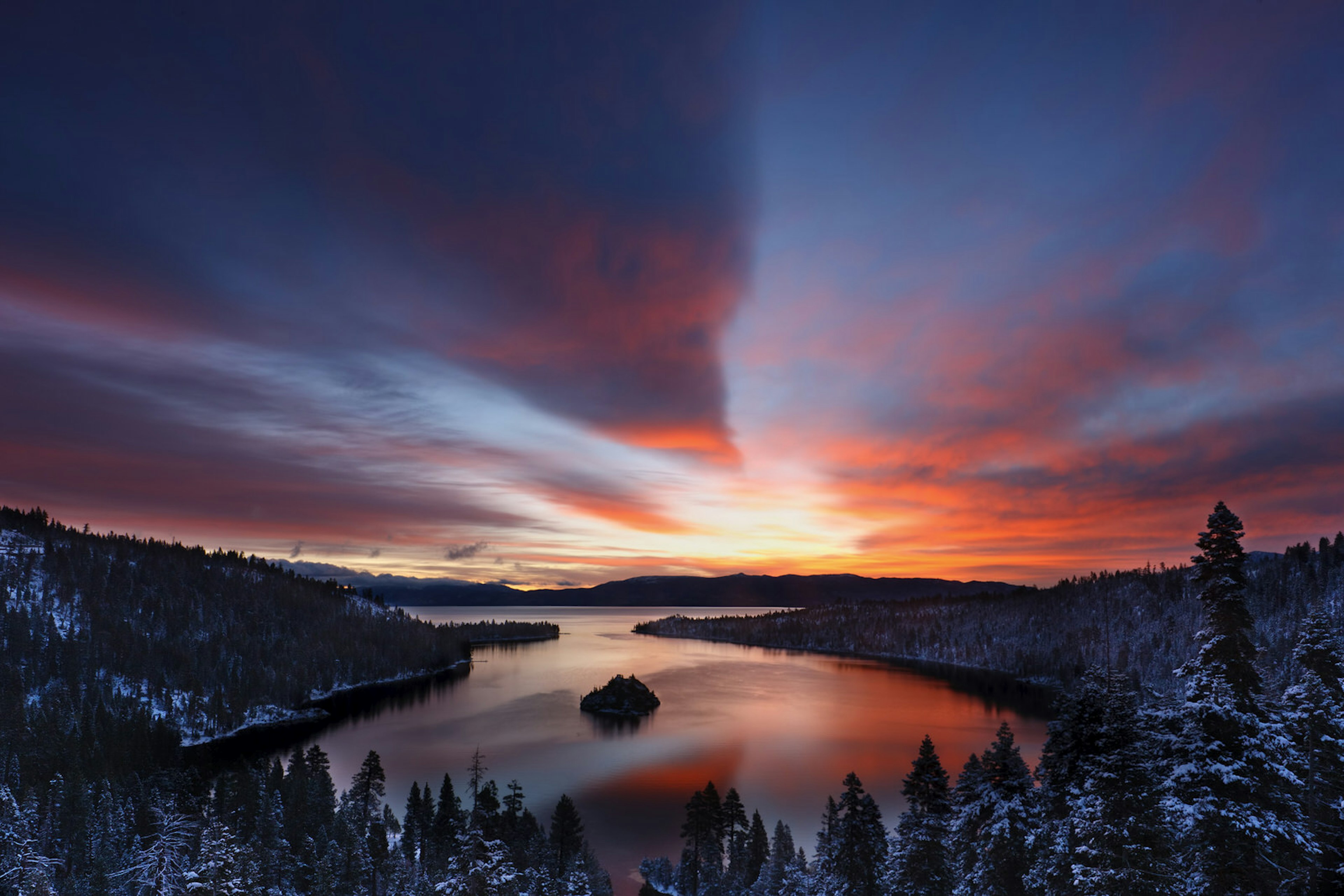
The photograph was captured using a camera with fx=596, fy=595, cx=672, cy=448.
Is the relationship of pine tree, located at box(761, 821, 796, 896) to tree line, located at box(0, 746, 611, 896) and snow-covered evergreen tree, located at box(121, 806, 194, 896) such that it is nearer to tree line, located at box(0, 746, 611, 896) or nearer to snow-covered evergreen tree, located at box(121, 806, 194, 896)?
tree line, located at box(0, 746, 611, 896)

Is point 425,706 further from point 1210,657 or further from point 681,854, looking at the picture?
point 1210,657

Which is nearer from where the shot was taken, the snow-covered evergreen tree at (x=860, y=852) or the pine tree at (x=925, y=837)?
the pine tree at (x=925, y=837)

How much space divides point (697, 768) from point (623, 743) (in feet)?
83.8

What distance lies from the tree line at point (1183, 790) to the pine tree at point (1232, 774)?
0.15ft

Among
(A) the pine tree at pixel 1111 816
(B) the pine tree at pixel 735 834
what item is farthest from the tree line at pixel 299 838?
(A) the pine tree at pixel 1111 816

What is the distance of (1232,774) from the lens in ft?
63.0

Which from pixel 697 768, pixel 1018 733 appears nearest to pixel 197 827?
pixel 697 768

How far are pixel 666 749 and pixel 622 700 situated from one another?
4093 centimetres

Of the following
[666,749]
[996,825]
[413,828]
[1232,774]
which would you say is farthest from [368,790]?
[1232,774]

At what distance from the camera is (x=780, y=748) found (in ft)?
414

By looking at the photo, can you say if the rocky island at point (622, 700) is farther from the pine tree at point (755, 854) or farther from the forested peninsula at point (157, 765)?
the pine tree at point (755, 854)

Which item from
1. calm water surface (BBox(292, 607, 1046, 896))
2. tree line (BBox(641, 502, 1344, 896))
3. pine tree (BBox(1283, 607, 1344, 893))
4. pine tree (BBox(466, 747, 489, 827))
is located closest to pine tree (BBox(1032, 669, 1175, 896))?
tree line (BBox(641, 502, 1344, 896))

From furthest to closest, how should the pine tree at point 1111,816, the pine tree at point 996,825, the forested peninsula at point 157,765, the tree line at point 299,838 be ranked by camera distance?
the forested peninsula at point 157,765
the tree line at point 299,838
the pine tree at point 996,825
the pine tree at point 1111,816

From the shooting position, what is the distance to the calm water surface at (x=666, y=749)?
8488cm
